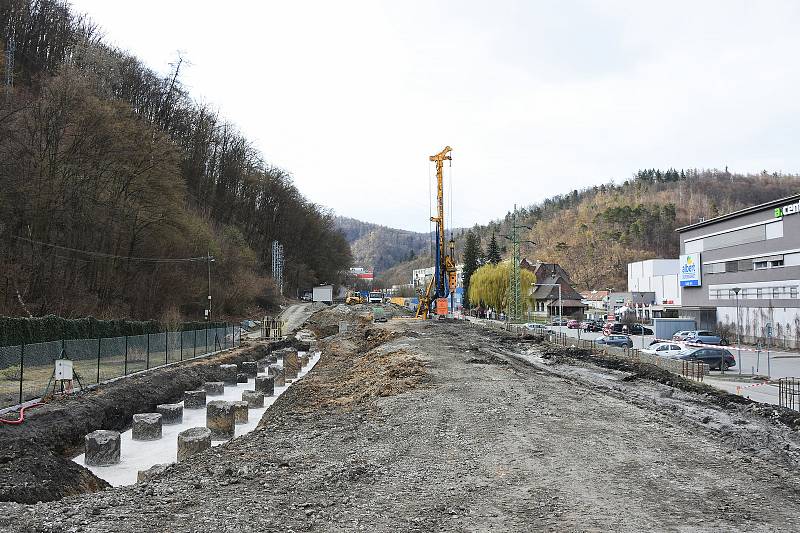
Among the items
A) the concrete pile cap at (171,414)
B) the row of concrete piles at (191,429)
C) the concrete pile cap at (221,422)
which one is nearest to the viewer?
the row of concrete piles at (191,429)

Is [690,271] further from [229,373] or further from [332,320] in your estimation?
[229,373]

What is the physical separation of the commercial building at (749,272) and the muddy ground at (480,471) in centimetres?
3567

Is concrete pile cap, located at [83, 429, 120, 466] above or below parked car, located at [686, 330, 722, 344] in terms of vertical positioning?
below

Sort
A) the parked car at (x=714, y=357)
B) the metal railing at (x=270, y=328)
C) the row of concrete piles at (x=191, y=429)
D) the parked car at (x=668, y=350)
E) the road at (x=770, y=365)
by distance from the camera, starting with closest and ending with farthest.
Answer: the row of concrete piles at (x=191, y=429) < the road at (x=770, y=365) < the parked car at (x=714, y=357) < the parked car at (x=668, y=350) < the metal railing at (x=270, y=328)

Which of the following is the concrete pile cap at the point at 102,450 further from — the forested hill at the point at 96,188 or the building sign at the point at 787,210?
the building sign at the point at 787,210

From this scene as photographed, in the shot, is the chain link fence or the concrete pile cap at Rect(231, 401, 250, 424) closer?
the chain link fence

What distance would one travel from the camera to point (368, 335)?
153 ft

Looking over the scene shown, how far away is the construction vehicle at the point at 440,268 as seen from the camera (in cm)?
5775

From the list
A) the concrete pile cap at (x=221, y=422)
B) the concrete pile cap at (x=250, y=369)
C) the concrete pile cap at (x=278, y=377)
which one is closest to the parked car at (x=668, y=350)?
the concrete pile cap at (x=278, y=377)

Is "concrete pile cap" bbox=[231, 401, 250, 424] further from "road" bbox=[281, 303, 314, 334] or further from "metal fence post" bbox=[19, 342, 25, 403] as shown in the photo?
"road" bbox=[281, 303, 314, 334]

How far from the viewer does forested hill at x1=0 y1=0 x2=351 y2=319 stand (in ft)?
113

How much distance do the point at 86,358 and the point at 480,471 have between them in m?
18.6

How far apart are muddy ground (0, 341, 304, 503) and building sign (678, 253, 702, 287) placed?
161ft

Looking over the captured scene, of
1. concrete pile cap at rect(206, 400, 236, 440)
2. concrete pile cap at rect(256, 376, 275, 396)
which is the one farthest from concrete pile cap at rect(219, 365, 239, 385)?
concrete pile cap at rect(206, 400, 236, 440)
